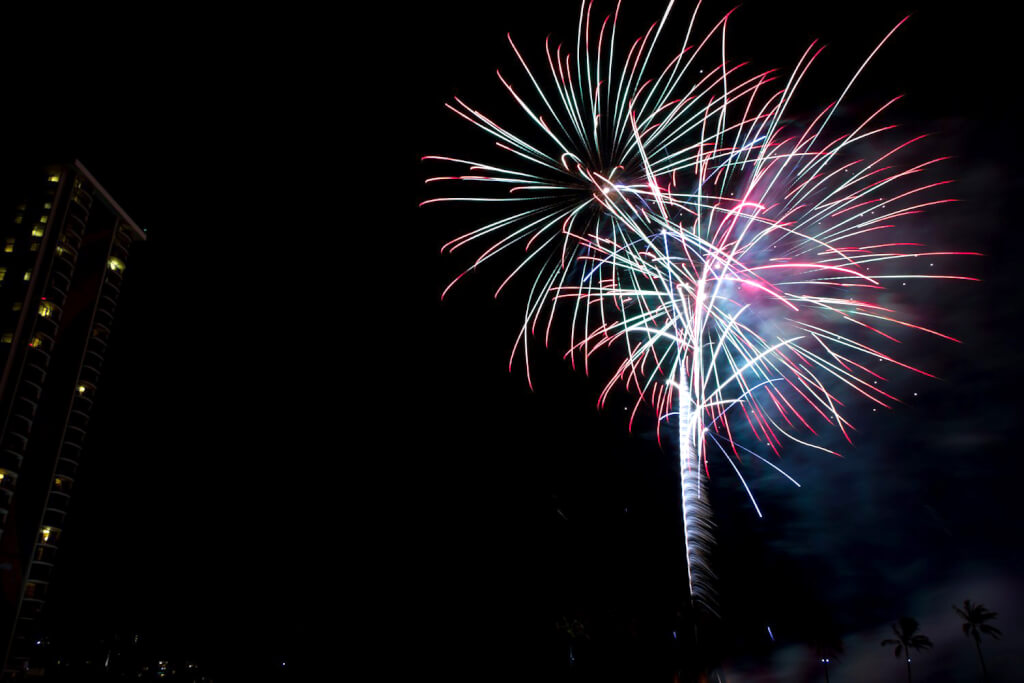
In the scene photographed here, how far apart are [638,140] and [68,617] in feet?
312

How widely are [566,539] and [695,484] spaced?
2674 centimetres

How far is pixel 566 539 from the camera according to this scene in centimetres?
4412

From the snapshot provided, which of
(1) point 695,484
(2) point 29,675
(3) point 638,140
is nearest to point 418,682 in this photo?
(1) point 695,484

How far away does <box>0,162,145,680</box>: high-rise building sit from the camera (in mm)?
61438

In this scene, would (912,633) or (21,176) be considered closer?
(21,176)

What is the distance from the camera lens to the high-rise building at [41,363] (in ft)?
202

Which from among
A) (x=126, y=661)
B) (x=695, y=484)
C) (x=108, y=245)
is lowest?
(x=126, y=661)

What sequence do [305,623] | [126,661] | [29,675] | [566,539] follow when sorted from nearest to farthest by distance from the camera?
[566,539]
[305,623]
[29,675]
[126,661]

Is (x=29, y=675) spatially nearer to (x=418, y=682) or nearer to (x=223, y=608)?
(x=223, y=608)

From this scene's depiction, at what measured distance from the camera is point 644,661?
136ft

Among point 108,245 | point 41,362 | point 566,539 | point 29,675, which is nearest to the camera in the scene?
point 566,539

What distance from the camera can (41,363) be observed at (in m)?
65.8

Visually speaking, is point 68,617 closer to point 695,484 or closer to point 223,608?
point 223,608

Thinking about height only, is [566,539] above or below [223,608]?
above
